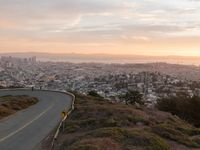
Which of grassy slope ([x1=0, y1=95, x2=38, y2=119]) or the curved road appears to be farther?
grassy slope ([x1=0, y1=95, x2=38, y2=119])

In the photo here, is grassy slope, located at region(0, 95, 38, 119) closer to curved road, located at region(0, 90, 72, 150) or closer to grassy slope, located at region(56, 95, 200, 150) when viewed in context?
curved road, located at region(0, 90, 72, 150)

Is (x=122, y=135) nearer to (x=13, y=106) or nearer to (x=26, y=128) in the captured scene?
(x=26, y=128)

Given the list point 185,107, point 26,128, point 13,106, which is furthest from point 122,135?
point 185,107

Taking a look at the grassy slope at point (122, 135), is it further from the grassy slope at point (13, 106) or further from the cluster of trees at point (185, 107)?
the cluster of trees at point (185, 107)

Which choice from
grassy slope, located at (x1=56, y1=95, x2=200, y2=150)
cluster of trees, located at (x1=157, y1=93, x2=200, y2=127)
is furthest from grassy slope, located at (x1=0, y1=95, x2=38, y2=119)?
cluster of trees, located at (x1=157, y1=93, x2=200, y2=127)

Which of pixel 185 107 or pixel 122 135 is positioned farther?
pixel 185 107

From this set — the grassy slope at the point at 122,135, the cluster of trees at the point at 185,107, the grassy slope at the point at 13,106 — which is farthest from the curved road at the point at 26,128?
the cluster of trees at the point at 185,107

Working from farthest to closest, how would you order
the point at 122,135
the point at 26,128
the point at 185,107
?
the point at 185,107
the point at 26,128
the point at 122,135

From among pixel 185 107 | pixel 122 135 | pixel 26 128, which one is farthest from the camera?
pixel 185 107

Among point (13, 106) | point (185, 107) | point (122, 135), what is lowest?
point (185, 107)
